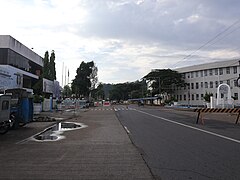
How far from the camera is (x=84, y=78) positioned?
265 feet

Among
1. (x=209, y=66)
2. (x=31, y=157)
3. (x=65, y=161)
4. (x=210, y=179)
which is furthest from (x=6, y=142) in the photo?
(x=209, y=66)

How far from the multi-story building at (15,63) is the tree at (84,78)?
696 inches

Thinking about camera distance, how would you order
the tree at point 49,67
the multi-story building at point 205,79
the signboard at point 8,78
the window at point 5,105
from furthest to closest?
the multi-story building at point 205,79 → the tree at point 49,67 → the signboard at point 8,78 → the window at point 5,105

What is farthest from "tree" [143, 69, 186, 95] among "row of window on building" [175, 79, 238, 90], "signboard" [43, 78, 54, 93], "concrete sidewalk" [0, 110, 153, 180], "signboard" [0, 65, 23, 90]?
"concrete sidewalk" [0, 110, 153, 180]

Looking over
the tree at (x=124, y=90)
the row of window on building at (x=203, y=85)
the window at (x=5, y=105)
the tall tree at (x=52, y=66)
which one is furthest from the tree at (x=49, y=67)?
the tree at (x=124, y=90)

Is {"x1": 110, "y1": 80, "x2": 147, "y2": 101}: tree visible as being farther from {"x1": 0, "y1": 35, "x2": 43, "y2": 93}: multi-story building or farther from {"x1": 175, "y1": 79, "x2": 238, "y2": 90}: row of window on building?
{"x1": 0, "y1": 35, "x2": 43, "y2": 93}: multi-story building

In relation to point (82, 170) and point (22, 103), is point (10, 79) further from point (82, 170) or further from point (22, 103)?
point (82, 170)

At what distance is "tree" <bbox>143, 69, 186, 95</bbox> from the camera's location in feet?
294

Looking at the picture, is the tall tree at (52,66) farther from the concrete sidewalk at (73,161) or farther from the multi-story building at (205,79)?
the concrete sidewalk at (73,161)

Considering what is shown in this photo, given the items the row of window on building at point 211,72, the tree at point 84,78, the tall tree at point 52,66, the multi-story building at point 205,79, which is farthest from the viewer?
the tree at point 84,78

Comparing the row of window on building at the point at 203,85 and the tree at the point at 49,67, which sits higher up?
the tree at the point at 49,67

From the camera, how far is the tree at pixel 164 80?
89750 millimetres

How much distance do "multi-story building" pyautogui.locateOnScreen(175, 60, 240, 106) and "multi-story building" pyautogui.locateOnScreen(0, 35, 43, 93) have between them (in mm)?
48065

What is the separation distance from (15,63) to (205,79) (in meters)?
57.8
